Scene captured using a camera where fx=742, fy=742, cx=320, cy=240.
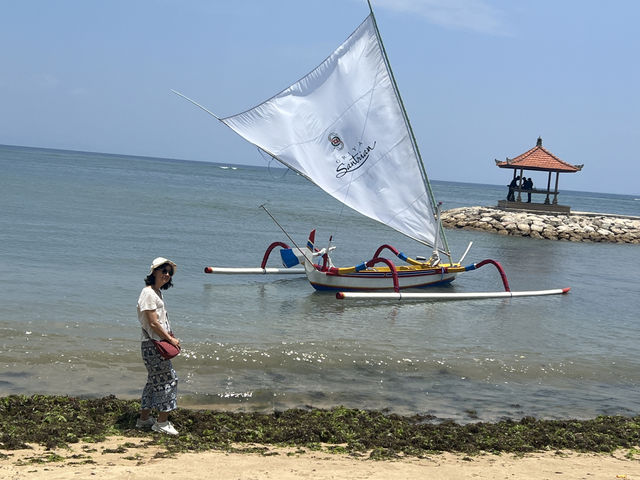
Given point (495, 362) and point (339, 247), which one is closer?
point (495, 362)

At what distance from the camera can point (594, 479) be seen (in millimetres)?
6617

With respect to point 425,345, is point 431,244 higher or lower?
higher

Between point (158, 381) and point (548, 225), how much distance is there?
3699cm

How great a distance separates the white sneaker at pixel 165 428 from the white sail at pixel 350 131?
901 cm

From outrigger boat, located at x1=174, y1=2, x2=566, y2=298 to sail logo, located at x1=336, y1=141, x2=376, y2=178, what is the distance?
0.02 meters

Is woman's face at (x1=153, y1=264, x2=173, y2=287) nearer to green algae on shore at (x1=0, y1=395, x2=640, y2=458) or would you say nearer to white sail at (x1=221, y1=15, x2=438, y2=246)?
green algae on shore at (x1=0, y1=395, x2=640, y2=458)

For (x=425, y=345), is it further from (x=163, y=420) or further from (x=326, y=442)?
(x=163, y=420)

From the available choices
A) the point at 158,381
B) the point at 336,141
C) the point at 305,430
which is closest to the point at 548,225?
the point at 336,141

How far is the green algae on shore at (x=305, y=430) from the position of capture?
716 centimetres

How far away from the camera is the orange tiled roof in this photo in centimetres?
4091

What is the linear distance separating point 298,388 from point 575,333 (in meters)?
7.63

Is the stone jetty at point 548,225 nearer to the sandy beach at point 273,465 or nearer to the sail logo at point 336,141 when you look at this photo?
the sail logo at point 336,141

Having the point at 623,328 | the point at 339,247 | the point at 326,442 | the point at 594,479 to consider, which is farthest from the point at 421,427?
the point at 339,247

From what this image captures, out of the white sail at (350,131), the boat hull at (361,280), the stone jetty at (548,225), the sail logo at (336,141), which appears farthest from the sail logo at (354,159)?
the stone jetty at (548,225)
